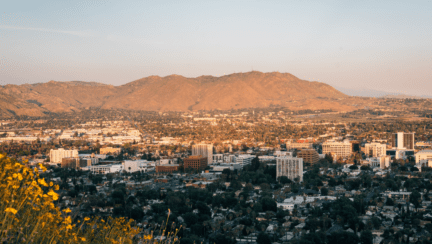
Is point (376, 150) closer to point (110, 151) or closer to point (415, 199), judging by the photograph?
point (415, 199)

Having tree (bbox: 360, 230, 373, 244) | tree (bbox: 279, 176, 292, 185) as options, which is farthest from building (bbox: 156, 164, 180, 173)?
tree (bbox: 360, 230, 373, 244)

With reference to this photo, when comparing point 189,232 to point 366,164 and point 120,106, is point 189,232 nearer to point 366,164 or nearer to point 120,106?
point 366,164

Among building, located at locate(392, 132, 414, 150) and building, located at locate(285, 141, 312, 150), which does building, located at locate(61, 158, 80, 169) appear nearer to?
building, located at locate(285, 141, 312, 150)

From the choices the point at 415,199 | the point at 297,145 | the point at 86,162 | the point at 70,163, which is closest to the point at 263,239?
the point at 415,199

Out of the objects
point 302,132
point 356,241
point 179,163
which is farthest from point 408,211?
point 302,132

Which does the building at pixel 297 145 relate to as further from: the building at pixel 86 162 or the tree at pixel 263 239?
the tree at pixel 263 239

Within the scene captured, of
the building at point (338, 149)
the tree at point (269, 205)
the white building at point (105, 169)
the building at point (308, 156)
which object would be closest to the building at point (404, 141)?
the building at point (338, 149)
